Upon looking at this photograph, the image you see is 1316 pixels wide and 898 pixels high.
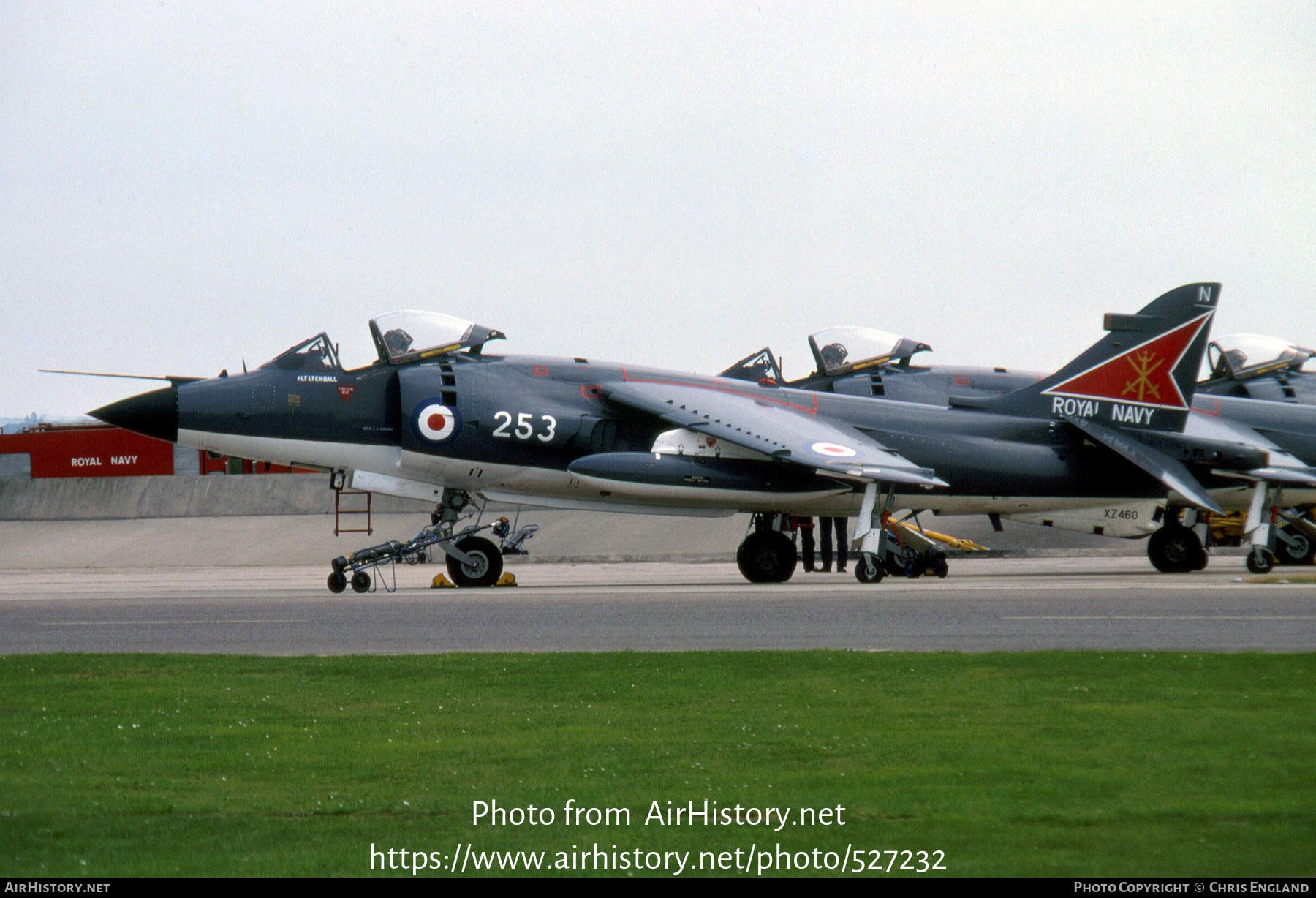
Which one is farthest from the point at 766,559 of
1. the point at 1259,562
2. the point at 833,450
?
the point at 1259,562

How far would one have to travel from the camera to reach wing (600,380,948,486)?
67.4 feet

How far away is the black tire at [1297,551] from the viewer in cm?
2847

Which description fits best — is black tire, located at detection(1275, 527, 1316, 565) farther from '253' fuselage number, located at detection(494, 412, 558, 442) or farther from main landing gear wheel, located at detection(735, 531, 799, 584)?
'253' fuselage number, located at detection(494, 412, 558, 442)

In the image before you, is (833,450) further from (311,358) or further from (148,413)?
(148,413)

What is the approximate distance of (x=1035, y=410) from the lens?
24078 millimetres

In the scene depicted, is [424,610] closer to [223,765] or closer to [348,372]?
[348,372]

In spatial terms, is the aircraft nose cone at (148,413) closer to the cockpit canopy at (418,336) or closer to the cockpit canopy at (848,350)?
the cockpit canopy at (418,336)

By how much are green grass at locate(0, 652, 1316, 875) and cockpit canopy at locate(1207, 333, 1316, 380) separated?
2245 cm

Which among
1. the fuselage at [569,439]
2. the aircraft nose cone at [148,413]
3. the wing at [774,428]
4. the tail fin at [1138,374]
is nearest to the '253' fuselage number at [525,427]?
the fuselage at [569,439]

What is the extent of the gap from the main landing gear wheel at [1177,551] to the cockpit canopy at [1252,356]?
7480mm

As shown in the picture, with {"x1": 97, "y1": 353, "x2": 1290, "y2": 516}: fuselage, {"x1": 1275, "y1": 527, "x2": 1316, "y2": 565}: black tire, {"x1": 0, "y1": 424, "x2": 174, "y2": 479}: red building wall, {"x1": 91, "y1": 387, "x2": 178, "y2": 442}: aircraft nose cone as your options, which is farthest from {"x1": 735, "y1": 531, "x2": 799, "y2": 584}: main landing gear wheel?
{"x1": 0, "y1": 424, "x2": 174, "y2": 479}: red building wall
